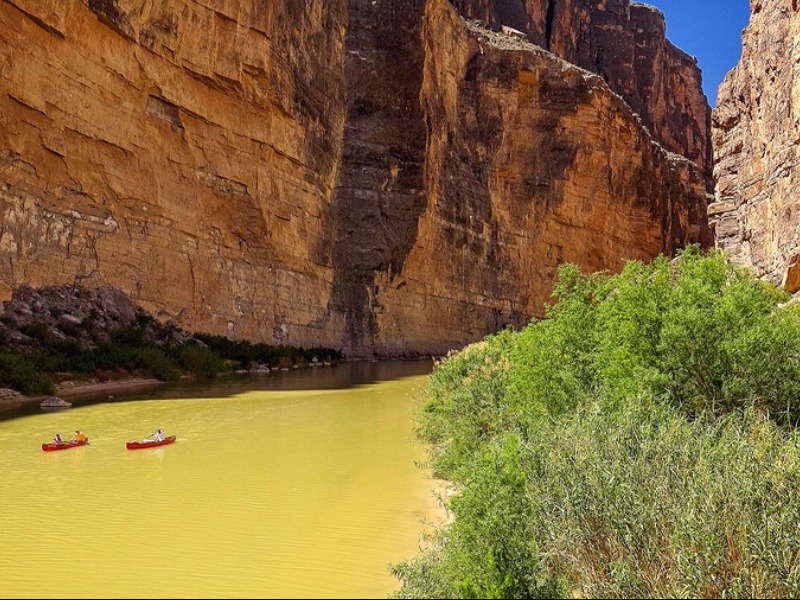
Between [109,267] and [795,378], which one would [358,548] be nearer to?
[795,378]

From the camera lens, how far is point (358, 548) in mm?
5602

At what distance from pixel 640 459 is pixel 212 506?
415 cm

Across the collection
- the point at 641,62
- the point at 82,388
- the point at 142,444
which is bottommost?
the point at 142,444

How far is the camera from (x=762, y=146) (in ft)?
50.0

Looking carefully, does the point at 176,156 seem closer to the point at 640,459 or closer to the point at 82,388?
the point at 82,388

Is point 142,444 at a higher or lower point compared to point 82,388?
lower

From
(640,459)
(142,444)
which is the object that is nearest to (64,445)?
(142,444)

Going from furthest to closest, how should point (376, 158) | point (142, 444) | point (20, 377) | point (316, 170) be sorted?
point (376, 158), point (316, 170), point (20, 377), point (142, 444)

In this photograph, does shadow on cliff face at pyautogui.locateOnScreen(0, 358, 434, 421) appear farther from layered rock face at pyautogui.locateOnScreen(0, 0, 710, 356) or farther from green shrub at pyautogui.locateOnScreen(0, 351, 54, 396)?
layered rock face at pyautogui.locateOnScreen(0, 0, 710, 356)

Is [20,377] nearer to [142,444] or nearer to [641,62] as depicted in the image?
[142,444]

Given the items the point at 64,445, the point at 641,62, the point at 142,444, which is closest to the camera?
the point at 64,445

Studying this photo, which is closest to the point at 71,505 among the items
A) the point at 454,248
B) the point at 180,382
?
the point at 180,382

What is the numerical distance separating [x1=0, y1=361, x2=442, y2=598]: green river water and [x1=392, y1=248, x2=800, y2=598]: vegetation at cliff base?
661 mm

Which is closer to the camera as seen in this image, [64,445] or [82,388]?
[64,445]
